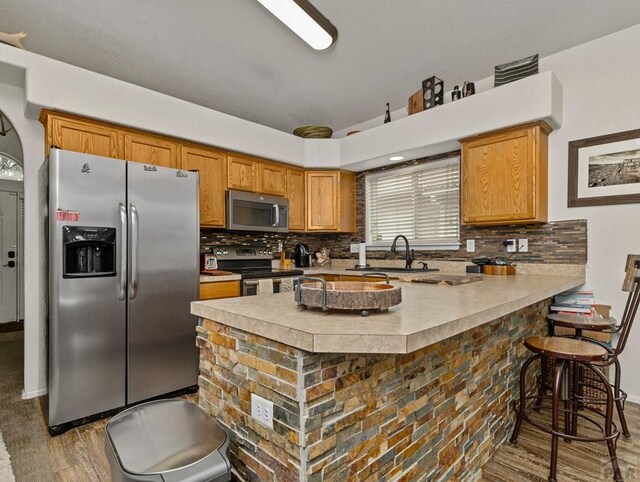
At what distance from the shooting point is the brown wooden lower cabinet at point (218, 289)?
10.0 ft

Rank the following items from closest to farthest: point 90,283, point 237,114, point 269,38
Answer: point 90,283 < point 269,38 < point 237,114

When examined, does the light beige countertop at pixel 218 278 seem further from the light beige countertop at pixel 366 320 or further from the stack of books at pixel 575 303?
the stack of books at pixel 575 303

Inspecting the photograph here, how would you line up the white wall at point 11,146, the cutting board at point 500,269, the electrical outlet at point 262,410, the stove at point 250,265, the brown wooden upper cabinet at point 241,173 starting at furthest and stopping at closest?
the white wall at point 11,146, the brown wooden upper cabinet at point 241,173, the stove at point 250,265, the cutting board at point 500,269, the electrical outlet at point 262,410

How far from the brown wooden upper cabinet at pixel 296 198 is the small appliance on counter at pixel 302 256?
30cm

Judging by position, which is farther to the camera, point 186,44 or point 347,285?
point 186,44

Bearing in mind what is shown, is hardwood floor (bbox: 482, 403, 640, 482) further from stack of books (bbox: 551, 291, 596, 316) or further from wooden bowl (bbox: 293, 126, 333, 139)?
wooden bowl (bbox: 293, 126, 333, 139)

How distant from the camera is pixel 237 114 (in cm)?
423

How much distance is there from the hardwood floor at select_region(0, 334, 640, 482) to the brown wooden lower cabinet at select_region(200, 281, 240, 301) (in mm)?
1123

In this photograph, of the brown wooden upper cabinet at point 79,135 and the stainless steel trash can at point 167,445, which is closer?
the stainless steel trash can at point 167,445

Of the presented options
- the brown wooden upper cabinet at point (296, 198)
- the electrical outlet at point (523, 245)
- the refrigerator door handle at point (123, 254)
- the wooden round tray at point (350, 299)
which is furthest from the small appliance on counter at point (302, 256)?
the wooden round tray at point (350, 299)

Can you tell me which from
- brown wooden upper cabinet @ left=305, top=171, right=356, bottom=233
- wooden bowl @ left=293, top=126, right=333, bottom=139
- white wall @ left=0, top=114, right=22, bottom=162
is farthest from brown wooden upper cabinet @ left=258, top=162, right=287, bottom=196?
white wall @ left=0, top=114, right=22, bottom=162

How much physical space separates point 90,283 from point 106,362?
0.55 metres

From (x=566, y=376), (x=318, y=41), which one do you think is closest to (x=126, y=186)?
(x=318, y=41)

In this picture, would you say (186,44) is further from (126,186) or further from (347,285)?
(347,285)
